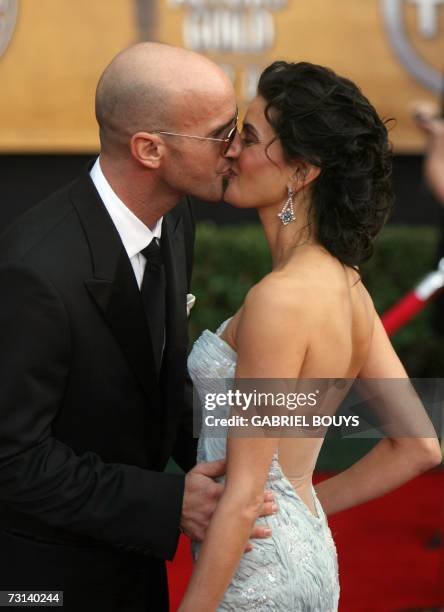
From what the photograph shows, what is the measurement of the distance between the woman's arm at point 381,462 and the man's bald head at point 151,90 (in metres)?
0.72

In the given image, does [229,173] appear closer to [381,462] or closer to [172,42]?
[381,462]

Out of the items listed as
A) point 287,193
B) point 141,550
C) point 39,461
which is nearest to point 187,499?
point 141,550

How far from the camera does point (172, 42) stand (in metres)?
6.10

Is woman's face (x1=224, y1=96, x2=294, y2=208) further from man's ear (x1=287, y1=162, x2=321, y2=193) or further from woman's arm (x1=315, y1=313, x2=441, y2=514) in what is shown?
woman's arm (x1=315, y1=313, x2=441, y2=514)

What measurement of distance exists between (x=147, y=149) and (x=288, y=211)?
1.22ft

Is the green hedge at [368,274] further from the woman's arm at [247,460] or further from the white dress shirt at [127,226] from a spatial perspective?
the woman's arm at [247,460]

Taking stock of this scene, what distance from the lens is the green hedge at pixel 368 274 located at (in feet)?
20.5

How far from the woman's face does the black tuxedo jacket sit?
339 millimetres

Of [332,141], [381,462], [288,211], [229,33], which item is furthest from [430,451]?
[229,33]

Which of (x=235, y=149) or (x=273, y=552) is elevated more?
(x=235, y=149)

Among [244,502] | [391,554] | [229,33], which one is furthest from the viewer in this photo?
[229,33]

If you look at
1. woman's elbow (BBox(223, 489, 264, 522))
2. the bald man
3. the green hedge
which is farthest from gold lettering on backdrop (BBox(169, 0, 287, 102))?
woman's elbow (BBox(223, 489, 264, 522))

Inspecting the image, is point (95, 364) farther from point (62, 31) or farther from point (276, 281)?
point (62, 31)

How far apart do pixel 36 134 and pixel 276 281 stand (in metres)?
4.28
